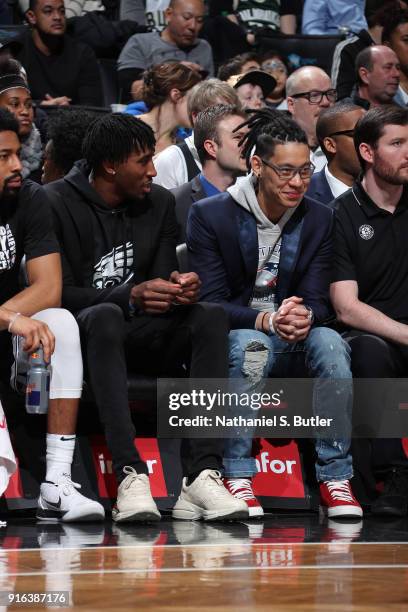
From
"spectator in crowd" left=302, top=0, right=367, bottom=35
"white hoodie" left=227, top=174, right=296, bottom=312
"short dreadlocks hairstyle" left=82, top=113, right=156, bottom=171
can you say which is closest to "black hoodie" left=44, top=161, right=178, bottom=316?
"short dreadlocks hairstyle" left=82, top=113, right=156, bottom=171

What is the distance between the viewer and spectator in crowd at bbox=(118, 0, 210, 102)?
8.79 m

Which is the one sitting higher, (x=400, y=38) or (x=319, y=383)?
(x=400, y=38)

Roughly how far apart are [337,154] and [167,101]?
130 centimetres

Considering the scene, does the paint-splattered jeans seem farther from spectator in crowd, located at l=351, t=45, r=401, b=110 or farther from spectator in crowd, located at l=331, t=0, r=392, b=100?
spectator in crowd, located at l=331, t=0, r=392, b=100

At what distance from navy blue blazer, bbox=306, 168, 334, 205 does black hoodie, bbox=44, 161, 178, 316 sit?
1122 millimetres

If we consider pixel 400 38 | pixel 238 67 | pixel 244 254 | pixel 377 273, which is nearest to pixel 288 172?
pixel 244 254

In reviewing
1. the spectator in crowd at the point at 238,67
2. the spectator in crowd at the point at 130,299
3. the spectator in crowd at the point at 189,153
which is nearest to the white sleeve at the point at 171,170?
the spectator in crowd at the point at 189,153

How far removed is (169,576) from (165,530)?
1.03 metres

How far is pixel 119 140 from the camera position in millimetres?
5309

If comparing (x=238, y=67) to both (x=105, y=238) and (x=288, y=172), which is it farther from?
(x=105, y=238)

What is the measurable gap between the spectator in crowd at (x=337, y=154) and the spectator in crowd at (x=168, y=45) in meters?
2.48

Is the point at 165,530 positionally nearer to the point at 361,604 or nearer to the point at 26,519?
the point at 26,519

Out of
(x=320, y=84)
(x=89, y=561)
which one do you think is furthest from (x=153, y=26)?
(x=89, y=561)

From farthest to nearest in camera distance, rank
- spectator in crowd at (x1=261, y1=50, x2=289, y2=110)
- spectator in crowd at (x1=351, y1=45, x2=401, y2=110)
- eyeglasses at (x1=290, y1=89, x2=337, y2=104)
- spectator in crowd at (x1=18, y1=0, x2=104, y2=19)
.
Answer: spectator in crowd at (x1=18, y1=0, x2=104, y2=19) → spectator in crowd at (x1=261, y1=50, x2=289, y2=110) → spectator in crowd at (x1=351, y1=45, x2=401, y2=110) → eyeglasses at (x1=290, y1=89, x2=337, y2=104)
